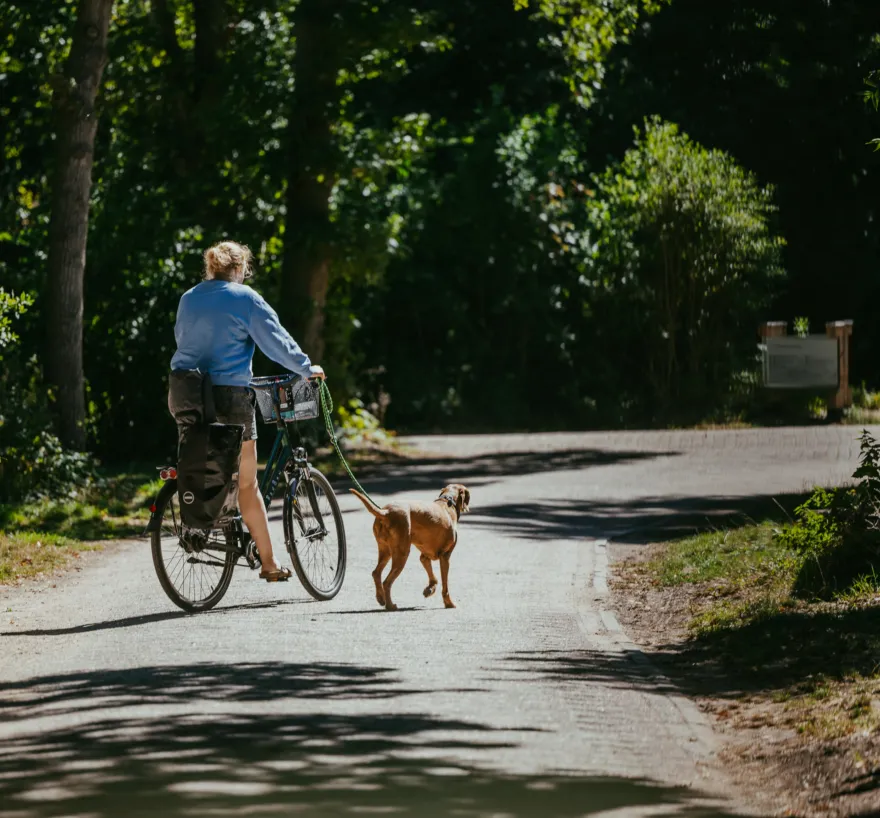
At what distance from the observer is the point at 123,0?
24703mm

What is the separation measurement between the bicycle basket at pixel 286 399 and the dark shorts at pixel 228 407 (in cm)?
23

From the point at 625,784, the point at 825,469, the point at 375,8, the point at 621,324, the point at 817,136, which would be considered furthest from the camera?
the point at 621,324

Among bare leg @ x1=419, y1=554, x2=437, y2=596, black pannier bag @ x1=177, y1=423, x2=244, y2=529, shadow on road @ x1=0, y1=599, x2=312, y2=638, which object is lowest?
shadow on road @ x1=0, y1=599, x2=312, y2=638

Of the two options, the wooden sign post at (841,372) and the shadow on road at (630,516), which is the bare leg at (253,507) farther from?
the wooden sign post at (841,372)

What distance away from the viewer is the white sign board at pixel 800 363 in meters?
27.9

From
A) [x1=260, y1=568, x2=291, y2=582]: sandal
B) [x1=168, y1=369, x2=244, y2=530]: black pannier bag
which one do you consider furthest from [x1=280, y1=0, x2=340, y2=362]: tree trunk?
[x1=168, y1=369, x2=244, y2=530]: black pannier bag

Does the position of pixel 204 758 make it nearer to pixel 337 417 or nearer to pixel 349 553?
pixel 349 553

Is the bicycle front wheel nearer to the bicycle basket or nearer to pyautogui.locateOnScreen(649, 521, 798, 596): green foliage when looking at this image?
the bicycle basket

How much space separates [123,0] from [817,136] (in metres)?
11.5

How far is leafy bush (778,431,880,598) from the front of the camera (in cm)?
1055

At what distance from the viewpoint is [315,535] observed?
10.5 metres

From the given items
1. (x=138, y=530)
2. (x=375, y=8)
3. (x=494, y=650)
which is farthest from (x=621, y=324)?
(x=494, y=650)

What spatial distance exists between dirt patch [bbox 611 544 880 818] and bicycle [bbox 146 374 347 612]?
197cm

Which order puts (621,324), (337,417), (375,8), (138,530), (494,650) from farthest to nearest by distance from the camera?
(621,324), (337,417), (375,8), (138,530), (494,650)
